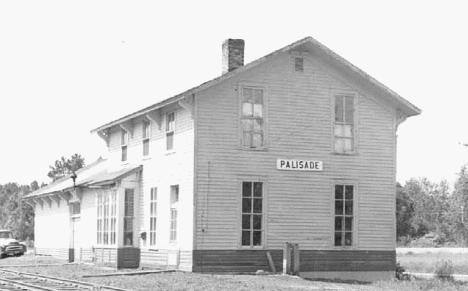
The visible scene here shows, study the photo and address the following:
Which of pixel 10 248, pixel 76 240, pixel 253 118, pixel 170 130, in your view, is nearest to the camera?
pixel 253 118

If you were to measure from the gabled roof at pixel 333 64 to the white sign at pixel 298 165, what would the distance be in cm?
295

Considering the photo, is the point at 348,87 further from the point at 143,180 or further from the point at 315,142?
the point at 143,180

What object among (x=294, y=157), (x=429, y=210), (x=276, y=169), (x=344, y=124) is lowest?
(x=429, y=210)

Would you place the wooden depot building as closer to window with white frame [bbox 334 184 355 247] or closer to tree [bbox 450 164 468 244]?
window with white frame [bbox 334 184 355 247]

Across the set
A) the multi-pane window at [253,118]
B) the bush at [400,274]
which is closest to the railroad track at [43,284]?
the multi-pane window at [253,118]

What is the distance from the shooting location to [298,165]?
2645cm

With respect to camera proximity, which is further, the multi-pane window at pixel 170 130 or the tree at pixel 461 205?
the tree at pixel 461 205

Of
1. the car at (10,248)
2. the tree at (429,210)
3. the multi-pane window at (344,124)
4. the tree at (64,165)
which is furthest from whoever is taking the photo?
the tree at (64,165)

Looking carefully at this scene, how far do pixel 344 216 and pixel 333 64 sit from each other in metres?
4.69

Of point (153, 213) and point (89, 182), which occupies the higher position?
point (89, 182)

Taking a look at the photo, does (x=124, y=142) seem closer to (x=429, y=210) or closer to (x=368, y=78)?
(x=368, y=78)

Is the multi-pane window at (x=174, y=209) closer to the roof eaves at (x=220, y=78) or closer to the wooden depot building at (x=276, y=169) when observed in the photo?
the wooden depot building at (x=276, y=169)

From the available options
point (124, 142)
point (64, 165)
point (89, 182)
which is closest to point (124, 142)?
point (124, 142)

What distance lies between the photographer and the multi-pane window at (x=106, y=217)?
30.0m
